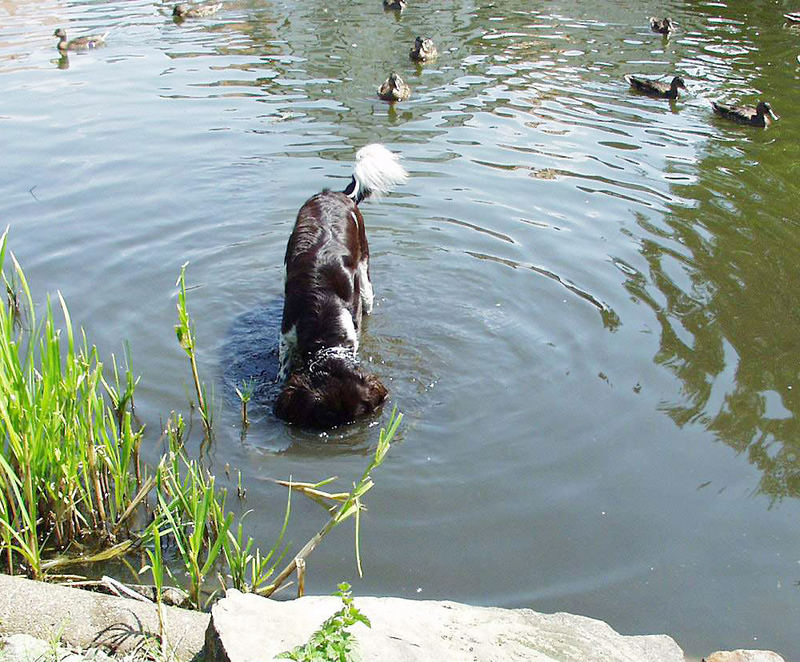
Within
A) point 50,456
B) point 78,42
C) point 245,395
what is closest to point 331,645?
point 50,456

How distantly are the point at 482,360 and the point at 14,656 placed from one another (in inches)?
145

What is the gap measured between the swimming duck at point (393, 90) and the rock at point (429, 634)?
935 cm

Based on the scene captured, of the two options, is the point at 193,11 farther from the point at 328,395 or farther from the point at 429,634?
the point at 429,634

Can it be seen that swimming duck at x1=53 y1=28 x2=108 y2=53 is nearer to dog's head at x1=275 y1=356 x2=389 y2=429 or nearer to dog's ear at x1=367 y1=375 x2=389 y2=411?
dog's head at x1=275 y1=356 x2=389 y2=429

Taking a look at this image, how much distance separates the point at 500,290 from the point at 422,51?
8.40 meters

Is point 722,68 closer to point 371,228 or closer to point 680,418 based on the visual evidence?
point 371,228

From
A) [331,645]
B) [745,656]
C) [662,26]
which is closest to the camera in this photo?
[331,645]

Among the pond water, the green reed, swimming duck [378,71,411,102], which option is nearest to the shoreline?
the green reed

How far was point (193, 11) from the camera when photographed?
58.3 feet

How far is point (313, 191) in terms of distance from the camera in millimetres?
8836

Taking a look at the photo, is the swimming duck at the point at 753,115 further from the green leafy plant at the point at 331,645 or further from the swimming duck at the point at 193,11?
the swimming duck at the point at 193,11

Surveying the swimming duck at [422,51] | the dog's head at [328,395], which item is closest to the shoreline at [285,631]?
the dog's head at [328,395]

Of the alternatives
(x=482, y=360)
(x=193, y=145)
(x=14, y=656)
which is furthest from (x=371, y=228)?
(x=14, y=656)

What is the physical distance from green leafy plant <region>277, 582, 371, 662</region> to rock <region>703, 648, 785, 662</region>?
1.61m
